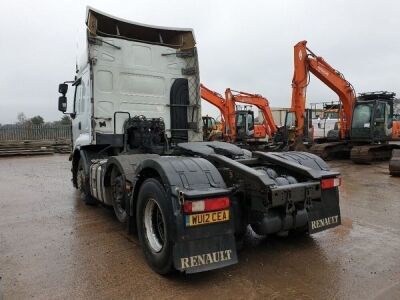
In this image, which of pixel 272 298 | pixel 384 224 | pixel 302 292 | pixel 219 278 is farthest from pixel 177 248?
pixel 384 224

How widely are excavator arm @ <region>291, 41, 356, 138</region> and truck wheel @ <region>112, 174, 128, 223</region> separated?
12.0m

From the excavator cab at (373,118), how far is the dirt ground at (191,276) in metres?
10.1

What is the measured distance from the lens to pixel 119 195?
17.9 feet

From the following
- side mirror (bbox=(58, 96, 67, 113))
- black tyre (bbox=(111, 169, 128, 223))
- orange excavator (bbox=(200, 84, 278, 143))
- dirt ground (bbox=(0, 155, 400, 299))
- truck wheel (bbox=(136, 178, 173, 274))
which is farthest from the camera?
orange excavator (bbox=(200, 84, 278, 143))

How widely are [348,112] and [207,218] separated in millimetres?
15202

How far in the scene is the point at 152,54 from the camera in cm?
743

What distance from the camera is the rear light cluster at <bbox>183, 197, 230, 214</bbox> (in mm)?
3379

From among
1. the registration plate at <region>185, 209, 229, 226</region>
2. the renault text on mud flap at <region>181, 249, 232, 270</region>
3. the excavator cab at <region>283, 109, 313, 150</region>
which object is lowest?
the renault text on mud flap at <region>181, 249, 232, 270</region>

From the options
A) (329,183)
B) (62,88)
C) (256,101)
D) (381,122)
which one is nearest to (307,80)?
(381,122)

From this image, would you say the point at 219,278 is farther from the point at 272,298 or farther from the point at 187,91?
the point at 187,91

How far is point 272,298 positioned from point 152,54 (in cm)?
546

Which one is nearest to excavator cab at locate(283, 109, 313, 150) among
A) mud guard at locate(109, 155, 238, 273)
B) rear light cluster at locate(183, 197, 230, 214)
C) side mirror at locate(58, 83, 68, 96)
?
side mirror at locate(58, 83, 68, 96)

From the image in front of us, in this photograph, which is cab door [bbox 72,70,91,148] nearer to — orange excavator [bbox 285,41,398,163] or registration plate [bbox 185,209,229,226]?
registration plate [bbox 185,209,229,226]

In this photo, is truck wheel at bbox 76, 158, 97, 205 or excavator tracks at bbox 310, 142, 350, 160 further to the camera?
excavator tracks at bbox 310, 142, 350, 160
